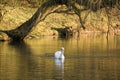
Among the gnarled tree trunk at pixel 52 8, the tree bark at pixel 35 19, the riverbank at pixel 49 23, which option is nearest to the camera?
the gnarled tree trunk at pixel 52 8

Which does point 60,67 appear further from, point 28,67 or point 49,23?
point 49,23

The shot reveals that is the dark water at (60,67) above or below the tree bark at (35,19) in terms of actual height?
below

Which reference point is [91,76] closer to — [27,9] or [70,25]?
[70,25]

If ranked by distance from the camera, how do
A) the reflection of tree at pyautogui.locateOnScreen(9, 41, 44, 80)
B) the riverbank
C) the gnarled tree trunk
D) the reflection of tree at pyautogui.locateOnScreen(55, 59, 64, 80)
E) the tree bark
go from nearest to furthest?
the reflection of tree at pyautogui.locateOnScreen(55, 59, 64, 80) → the reflection of tree at pyautogui.locateOnScreen(9, 41, 44, 80) → the gnarled tree trunk → the tree bark → the riverbank

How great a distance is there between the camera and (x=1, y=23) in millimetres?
90438

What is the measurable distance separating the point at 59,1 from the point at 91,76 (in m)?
37.6

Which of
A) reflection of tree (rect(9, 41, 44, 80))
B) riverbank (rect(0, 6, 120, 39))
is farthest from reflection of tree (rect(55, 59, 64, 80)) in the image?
riverbank (rect(0, 6, 120, 39))

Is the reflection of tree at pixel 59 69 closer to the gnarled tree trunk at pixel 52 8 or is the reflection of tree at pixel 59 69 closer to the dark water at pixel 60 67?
the dark water at pixel 60 67

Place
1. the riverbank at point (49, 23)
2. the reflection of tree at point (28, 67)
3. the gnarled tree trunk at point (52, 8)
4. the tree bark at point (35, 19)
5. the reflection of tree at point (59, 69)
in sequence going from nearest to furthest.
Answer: the reflection of tree at point (59, 69), the reflection of tree at point (28, 67), the gnarled tree trunk at point (52, 8), the tree bark at point (35, 19), the riverbank at point (49, 23)

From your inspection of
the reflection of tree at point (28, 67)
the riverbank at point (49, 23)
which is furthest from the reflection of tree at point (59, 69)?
the riverbank at point (49, 23)

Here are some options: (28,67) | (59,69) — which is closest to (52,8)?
(28,67)

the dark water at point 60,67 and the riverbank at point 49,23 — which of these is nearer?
the dark water at point 60,67

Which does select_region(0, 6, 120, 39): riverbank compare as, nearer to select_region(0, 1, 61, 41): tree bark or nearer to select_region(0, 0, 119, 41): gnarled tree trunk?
select_region(0, 1, 61, 41): tree bark

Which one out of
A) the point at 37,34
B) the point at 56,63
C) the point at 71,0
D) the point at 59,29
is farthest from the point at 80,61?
the point at 59,29
